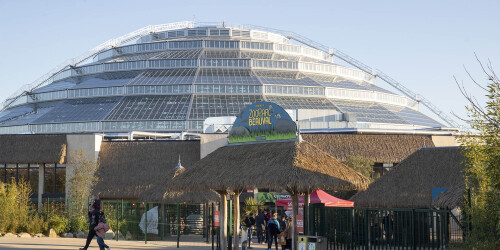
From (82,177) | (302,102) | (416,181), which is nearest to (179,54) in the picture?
(302,102)

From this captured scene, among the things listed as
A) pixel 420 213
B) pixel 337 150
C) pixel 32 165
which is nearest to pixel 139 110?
pixel 32 165

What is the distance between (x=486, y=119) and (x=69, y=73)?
76073mm

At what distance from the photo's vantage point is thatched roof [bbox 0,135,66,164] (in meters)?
52.0

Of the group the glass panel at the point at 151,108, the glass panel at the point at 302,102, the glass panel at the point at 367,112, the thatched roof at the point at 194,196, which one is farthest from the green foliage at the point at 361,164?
the glass panel at the point at 151,108

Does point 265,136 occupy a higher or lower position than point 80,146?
lower

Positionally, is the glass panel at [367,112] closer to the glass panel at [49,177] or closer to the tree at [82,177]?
the tree at [82,177]

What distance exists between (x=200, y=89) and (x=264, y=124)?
50157 mm

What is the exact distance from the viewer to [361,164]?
50.5m

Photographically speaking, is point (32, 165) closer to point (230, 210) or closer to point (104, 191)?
point (104, 191)

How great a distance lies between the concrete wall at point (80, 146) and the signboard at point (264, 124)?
2540cm

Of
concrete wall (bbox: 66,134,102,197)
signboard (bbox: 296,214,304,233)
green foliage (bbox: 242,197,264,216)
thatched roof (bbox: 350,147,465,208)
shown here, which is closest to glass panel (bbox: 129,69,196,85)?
concrete wall (bbox: 66,134,102,197)

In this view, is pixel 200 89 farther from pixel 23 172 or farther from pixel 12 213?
pixel 12 213

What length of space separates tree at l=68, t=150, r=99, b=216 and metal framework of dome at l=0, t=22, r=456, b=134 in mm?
20861

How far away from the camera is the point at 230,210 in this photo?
3036 cm
